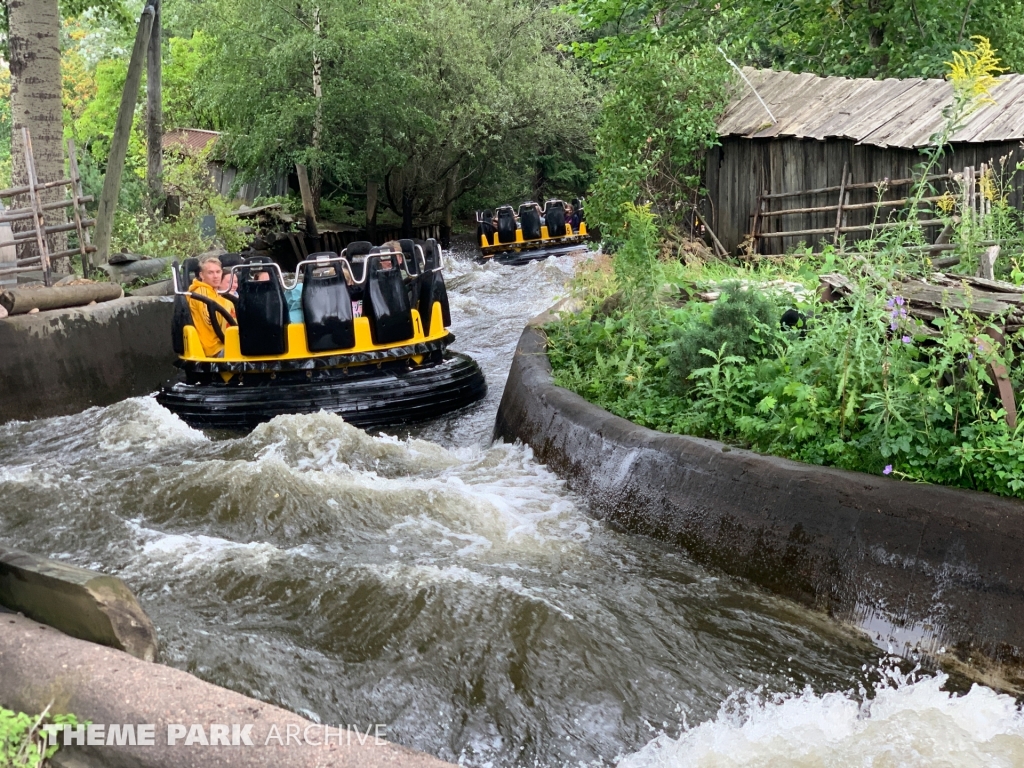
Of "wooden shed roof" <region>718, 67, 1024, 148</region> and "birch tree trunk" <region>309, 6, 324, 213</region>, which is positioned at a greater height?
"birch tree trunk" <region>309, 6, 324, 213</region>

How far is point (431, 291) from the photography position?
33.2 feet

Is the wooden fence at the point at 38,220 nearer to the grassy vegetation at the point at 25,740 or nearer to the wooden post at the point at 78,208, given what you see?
the wooden post at the point at 78,208

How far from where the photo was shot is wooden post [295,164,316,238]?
24.9 metres

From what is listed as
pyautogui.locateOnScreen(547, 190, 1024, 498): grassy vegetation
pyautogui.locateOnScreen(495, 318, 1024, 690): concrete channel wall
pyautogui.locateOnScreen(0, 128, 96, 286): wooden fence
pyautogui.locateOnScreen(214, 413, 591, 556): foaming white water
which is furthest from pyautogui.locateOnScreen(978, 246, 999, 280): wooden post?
pyautogui.locateOnScreen(0, 128, 96, 286): wooden fence

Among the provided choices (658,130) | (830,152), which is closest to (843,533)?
(830,152)

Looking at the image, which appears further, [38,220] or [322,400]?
[38,220]

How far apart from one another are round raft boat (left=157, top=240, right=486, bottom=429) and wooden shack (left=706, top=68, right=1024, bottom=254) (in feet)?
16.0

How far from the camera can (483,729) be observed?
3.83 meters

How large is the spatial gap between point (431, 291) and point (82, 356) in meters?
3.41

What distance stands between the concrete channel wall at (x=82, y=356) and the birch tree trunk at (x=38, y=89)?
7.64 feet

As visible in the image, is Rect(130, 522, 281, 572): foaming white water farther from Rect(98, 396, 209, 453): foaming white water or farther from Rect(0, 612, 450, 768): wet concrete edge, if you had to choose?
Rect(98, 396, 209, 453): foaming white water

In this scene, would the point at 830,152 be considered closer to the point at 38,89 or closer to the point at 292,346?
the point at 292,346

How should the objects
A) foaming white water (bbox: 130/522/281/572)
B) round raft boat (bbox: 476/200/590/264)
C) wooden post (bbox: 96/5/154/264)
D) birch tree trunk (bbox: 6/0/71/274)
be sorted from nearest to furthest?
foaming white water (bbox: 130/522/281/572), birch tree trunk (bbox: 6/0/71/274), wooden post (bbox: 96/5/154/264), round raft boat (bbox: 476/200/590/264)

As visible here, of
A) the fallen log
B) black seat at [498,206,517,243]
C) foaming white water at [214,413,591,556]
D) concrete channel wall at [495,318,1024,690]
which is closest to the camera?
concrete channel wall at [495,318,1024,690]
